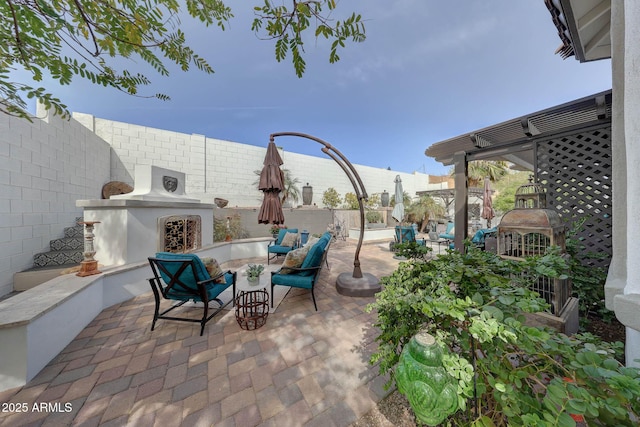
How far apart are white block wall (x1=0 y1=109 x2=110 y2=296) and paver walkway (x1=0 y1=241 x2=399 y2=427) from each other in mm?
3151

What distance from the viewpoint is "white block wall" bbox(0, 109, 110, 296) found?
3.78 m

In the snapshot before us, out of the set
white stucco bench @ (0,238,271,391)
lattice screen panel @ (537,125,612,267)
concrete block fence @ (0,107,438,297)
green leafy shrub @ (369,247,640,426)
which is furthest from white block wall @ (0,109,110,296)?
lattice screen panel @ (537,125,612,267)

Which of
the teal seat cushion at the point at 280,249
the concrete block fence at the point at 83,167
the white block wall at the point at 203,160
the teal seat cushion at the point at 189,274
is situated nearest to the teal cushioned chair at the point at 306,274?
the teal seat cushion at the point at 189,274

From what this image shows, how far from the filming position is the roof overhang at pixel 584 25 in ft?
6.05

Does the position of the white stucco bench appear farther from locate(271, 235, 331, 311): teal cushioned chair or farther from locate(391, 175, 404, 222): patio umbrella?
locate(391, 175, 404, 222): patio umbrella

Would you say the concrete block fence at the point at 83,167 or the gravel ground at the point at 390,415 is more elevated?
the concrete block fence at the point at 83,167

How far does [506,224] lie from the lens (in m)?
2.43

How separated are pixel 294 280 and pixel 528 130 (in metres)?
4.23

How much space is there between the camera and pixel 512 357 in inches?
37.7

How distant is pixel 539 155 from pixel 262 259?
660 cm

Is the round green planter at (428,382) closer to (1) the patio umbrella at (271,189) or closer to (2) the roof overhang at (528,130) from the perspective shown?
(1) the patio umbrella at (271,189)

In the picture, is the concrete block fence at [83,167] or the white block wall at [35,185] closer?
the white block wall at [35,185]

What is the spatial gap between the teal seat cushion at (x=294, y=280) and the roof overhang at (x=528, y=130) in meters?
3.71

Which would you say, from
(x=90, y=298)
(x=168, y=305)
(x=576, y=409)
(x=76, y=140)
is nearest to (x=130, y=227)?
(x=90, y=298)
